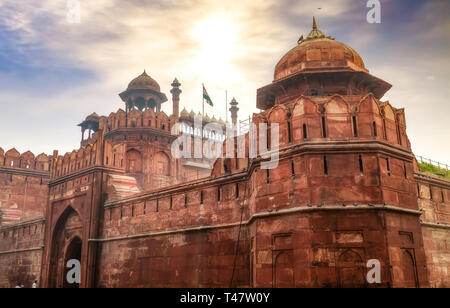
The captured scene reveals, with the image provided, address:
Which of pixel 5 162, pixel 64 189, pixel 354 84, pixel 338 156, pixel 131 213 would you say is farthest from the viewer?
pixel 5 162

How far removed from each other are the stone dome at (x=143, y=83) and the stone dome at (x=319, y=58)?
16.1 m

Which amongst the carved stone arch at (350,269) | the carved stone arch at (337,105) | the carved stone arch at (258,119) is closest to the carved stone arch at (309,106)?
the carved stone arch at (337,105)

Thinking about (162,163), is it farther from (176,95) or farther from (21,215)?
(21,215)

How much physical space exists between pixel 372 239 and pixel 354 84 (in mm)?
4421

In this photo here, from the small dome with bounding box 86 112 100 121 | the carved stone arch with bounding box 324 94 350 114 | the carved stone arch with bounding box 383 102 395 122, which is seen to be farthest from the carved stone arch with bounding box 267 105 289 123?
the small dome with bounding box 86 112 100 121

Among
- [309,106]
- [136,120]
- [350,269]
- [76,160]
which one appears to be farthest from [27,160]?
[350,269]

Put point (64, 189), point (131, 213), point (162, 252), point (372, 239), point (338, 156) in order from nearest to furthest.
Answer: point (372, 239), point (338, 156), point (162, 252), point (131, 213), point (64, 189)

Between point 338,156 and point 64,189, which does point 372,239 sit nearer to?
→ point 338,156

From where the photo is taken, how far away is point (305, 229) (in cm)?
867

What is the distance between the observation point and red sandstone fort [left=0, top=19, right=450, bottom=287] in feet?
28.3

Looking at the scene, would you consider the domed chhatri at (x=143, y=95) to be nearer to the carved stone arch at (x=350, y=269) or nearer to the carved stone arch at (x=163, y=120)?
the carved stone arch at (x=163, y=120)

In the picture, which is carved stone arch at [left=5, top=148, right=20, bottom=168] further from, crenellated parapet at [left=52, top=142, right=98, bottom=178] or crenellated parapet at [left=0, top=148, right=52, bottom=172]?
crenellated parapet at [left=52, top=142, right=98, bottom=178]

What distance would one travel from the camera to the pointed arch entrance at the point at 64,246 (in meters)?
18.3
